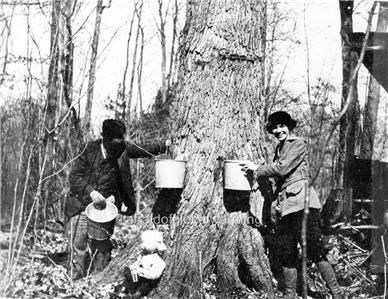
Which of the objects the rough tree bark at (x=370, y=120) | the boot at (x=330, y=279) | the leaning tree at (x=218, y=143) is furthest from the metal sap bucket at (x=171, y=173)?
the rough tree bark at (x=370, y=120)

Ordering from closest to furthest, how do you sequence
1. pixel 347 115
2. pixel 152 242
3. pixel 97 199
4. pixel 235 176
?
pixel 152 242
pixel 235 176
pixel 97 199
pixel 347 115

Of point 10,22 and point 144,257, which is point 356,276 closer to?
point 144,257

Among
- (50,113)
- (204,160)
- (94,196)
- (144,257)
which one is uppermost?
(50,113)

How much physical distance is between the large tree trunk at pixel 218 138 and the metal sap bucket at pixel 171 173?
0.07m

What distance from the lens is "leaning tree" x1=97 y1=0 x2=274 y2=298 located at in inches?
177

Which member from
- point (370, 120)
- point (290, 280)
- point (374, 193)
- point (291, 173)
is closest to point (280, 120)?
point (291, 173)

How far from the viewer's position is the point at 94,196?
16.7 ft

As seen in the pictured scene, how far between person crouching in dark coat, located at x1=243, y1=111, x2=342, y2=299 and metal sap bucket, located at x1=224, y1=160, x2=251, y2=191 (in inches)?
2.6

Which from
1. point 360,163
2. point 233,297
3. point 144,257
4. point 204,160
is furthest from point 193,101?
point 360,163

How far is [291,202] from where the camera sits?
4.59m

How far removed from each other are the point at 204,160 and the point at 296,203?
2.91 ft

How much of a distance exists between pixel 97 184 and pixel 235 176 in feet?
5.29

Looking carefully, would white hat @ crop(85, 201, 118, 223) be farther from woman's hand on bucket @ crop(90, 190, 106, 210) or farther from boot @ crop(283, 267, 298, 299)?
boot @ crop(283, 267, 298, 299)

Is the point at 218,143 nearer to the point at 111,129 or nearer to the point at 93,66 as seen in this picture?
the point at 111,129
